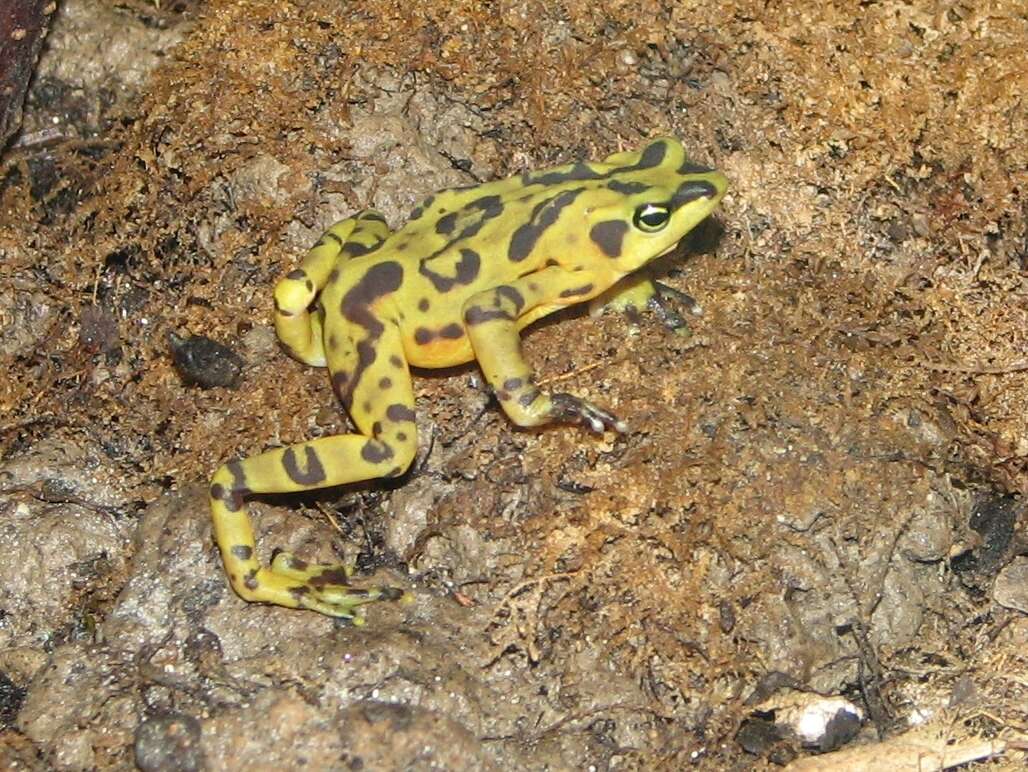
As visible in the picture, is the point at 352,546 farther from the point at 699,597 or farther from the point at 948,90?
the point at 948,90

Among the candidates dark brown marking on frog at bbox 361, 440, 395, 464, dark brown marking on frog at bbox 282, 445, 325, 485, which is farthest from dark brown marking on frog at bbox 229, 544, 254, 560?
dark brown marking on frog at bbox 361, 440, 395, 464

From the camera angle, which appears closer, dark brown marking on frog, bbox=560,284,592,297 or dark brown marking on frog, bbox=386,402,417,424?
dark brown marking on frog, bbox=386,402,417,424

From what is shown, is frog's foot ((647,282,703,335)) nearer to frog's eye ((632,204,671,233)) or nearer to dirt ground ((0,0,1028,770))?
dirt ground ((0,0,1028,770))

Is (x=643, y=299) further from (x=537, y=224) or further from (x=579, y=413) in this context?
(x=579, y=413)

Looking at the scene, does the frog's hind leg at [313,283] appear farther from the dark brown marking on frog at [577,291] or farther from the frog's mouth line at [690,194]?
the frog's mouth line at [690,194]

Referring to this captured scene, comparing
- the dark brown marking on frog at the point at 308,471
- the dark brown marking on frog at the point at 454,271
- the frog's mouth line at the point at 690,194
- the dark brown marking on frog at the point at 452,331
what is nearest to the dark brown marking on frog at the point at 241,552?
the dark brown marking on frog at the point at 308,471

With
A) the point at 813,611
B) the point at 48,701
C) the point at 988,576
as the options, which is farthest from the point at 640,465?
the point at 48,701
